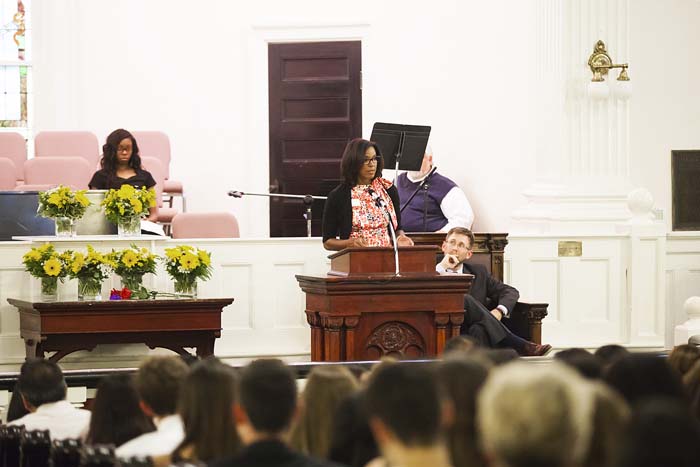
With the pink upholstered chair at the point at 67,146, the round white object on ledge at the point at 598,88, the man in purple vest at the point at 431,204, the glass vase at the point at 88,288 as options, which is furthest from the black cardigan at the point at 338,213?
the pink upholstered chair at the point at 67,146

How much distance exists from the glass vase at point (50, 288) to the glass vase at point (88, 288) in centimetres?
15

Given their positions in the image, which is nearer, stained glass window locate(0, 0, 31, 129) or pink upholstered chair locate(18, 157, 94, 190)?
pink upholstered chair locate(18, 157, 94, 190)

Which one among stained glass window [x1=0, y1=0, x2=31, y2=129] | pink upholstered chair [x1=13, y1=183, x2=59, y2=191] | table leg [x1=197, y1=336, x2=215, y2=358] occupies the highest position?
stained glass window [x1=0, y1=0, x2=31, y2=129]

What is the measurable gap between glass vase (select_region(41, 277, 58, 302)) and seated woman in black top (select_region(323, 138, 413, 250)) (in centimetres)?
183

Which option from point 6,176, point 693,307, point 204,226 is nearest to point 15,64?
point 6,176

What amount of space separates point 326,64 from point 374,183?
6081 mm

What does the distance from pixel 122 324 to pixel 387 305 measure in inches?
70.0

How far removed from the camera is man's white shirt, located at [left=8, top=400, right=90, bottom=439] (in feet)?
15.5

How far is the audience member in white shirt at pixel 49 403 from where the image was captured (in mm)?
4750

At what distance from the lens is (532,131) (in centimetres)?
1089

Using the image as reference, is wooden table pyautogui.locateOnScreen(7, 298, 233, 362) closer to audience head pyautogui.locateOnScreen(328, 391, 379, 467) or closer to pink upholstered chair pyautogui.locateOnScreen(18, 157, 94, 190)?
pink upholstered chair pyautogui.locateOnScreen(18, 157, 94, 190)

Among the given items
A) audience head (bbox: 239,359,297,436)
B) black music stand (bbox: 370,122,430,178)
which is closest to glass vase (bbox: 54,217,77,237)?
black music stand (bbox: 370,122,430,178)

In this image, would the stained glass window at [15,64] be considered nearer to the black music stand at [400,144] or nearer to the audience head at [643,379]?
the black music stand at [400,144]

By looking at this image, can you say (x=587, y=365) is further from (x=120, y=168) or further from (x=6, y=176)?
(x=6, y=176)
